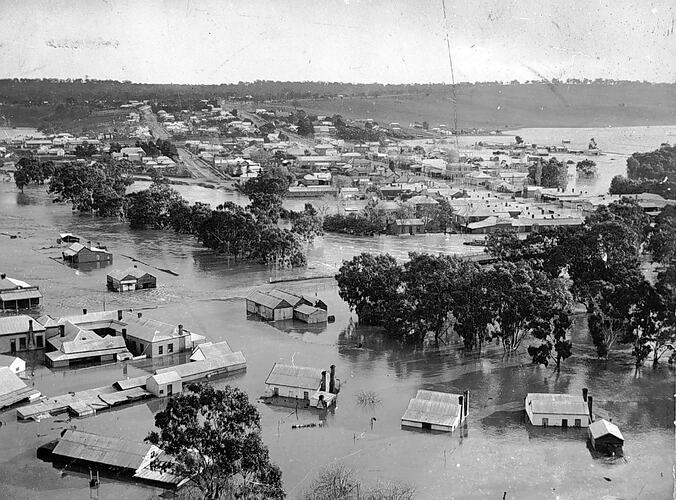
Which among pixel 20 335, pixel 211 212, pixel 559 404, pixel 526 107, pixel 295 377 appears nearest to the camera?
pixel 559 404

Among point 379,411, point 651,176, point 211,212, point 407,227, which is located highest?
point 651,176

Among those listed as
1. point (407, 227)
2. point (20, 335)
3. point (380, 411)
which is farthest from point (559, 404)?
point (407, 227)

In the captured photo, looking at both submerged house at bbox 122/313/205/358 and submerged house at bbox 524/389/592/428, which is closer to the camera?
submerged house at bbox 524/389/592/428

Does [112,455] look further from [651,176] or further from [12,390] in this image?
[651,176]

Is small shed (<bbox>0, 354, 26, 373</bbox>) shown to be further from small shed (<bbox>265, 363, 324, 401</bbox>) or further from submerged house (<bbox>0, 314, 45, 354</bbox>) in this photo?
small shed (<bbox>265, 363, 324, 401</bbox>)

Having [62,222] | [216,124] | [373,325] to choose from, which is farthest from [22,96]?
[373,325]

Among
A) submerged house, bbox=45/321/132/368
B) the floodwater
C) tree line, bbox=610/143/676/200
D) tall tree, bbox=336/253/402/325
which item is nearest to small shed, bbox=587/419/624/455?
the floodwater
